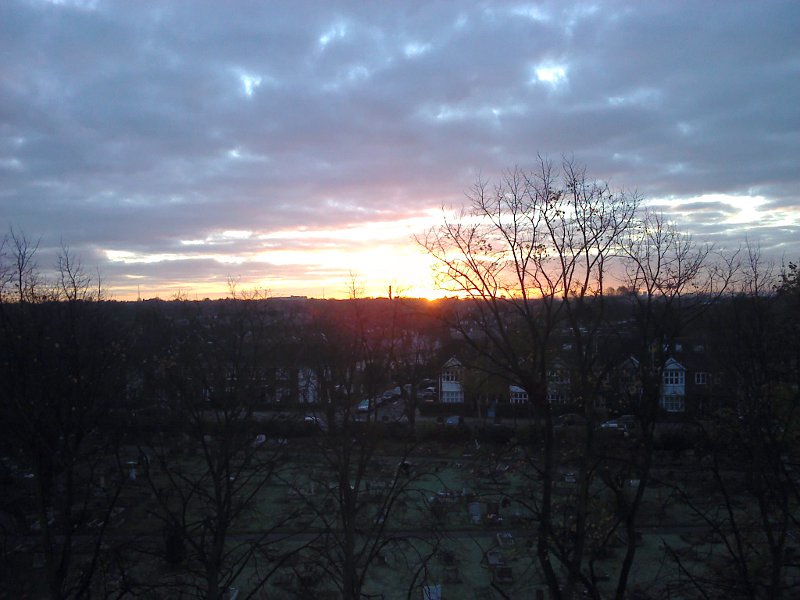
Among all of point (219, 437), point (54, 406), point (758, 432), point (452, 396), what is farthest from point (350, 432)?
point (452, 396)

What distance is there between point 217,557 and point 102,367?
8.45 feet

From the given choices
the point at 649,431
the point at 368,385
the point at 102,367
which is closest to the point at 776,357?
the point at 649,431

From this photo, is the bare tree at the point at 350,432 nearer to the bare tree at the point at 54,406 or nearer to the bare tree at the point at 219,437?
the bare tree at the point at 219,437

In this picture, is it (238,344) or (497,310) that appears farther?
(238,344)

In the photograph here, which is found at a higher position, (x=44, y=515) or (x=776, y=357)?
(x=776, y=357)

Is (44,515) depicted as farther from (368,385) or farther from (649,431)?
(649,431)

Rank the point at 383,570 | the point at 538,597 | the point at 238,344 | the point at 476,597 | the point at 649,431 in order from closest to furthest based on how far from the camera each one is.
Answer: the point at 649,431 < the point at 238,344 < the point at 538,597 < the point at 476,597 < the point at 383,570

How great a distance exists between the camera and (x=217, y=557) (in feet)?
20.8

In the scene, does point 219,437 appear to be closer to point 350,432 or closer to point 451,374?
point 350,432

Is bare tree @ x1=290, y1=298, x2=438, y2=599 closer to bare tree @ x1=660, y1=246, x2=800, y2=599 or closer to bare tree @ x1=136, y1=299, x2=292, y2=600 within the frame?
bare tree @ x1=136, y1=299, x2=292, y2=600

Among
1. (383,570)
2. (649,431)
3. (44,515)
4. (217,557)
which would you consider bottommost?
(383,570)

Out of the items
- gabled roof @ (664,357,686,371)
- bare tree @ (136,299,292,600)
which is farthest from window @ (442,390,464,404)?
bare tree @ (136,299,292,600)

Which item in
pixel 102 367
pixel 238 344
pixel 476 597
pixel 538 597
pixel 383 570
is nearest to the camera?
pixel 102 367

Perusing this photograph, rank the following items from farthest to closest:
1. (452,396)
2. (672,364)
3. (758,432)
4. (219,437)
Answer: (452,396) → (672,364) → (219,437) → (758,432)
